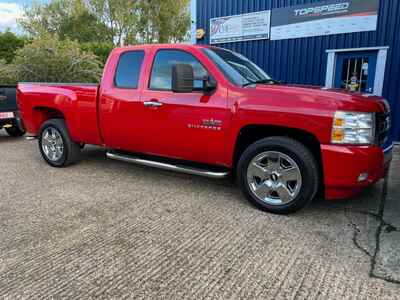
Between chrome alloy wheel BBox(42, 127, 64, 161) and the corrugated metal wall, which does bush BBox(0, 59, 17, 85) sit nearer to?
the corrugated metal wall

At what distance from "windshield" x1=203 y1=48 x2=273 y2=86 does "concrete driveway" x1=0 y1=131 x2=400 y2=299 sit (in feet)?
4.97

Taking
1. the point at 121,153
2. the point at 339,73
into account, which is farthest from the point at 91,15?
→ the point at 121,153

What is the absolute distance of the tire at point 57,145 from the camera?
212 inches

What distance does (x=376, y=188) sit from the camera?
15.2 ft

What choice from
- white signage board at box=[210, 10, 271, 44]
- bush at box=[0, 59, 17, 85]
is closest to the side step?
white signage board at box=[210, 10, 271, 44]

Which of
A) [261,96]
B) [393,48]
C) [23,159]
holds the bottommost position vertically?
[23,159]

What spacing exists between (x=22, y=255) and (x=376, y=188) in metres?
4.47

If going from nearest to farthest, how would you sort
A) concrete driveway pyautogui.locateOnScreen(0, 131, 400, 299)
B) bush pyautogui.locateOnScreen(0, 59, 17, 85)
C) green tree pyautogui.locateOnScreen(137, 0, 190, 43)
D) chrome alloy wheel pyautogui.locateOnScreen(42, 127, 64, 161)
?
concrete driveway pyautogui.locateOnScreen(0, 131, 400, 299) < chrome alloy wheel pyautogui.locateOnScreen(42, 127, 64, 161) < bush pyautogui.locateOnScreen(0, 59, 17, 85) < green tree pyautogui.locateOnScreen(137, 0, 190, 43)

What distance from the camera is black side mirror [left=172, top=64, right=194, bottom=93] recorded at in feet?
11.9

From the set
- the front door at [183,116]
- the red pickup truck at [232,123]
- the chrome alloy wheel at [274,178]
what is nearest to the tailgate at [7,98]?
the red pickup truck at [232,123]

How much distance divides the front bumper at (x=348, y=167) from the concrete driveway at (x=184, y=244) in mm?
420

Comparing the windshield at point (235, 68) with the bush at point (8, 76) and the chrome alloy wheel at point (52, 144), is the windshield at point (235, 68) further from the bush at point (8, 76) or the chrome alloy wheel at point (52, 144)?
the bush at point (8, 76)

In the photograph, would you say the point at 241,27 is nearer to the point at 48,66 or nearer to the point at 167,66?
the point at 167,66

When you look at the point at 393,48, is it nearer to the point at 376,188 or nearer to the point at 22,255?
the point at 376,188
